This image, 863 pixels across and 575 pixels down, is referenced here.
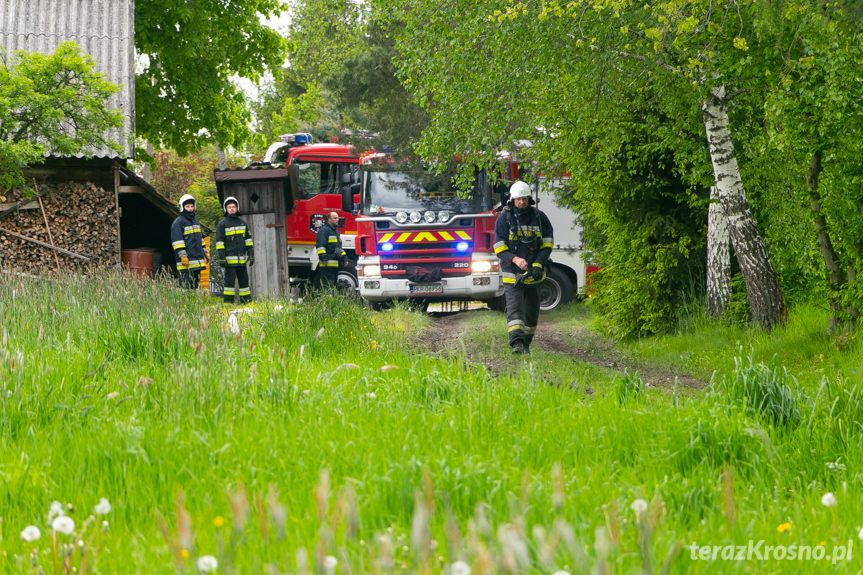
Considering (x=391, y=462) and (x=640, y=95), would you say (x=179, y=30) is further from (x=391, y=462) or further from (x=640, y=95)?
(x=391, y=462)

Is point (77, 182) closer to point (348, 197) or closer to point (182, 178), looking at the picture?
point (348, 197)

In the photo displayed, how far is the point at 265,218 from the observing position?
60.0 ft

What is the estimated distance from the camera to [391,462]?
140 inches

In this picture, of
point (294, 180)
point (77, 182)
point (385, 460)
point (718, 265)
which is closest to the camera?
point (385, 460)

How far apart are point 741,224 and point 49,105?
867cm

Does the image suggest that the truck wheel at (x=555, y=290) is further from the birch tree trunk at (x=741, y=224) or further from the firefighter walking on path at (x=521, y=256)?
the birch tree trunk at (x=741, y=224)

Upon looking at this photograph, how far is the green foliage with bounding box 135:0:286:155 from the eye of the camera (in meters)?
20.8

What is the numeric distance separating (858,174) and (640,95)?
11.4ft

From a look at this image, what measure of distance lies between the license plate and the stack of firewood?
535cm

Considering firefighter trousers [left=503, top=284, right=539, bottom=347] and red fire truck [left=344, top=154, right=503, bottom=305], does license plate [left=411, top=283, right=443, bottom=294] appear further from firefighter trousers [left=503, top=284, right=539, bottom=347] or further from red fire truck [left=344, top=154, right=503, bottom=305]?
firefighter trousers [left=503, top=284, right=539, bottom=347]

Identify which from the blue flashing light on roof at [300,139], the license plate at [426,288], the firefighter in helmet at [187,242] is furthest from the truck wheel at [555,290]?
the blue flashing light on roof at [300,139]

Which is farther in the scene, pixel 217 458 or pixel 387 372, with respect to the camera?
pixel 387 372

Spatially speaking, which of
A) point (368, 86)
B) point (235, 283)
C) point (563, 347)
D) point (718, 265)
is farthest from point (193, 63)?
point (718, 265)

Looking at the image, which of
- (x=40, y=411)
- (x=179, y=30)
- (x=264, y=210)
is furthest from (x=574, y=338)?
(x=179, y=30)
